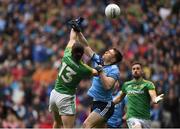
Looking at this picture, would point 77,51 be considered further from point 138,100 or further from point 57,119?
point 138,100

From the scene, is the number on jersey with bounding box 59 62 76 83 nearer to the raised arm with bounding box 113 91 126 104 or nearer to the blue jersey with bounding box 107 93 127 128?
the raised arm with bounding box 113 91 126 104

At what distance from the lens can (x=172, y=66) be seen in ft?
71.7

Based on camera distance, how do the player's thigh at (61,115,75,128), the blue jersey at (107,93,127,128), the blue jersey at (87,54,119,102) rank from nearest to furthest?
the player's thigh at (61,115,75,128) → the blue jersey at (87,54,119,102) → the blue jersey at (107,93,127,128)

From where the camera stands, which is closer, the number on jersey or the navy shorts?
the number on jersey

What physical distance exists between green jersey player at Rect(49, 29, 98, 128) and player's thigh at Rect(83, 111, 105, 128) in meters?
0.40

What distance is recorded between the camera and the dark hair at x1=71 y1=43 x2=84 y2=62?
541 inches

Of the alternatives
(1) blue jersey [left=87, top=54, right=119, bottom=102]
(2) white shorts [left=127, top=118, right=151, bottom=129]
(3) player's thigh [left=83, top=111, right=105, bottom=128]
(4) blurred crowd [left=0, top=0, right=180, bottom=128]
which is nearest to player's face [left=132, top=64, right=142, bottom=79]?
(1) blue jersey [left=87, top=54, right=119, bottom=102]

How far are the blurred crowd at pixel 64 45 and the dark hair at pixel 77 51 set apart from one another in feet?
20.7

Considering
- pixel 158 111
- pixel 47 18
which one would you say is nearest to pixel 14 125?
pixel 158 111

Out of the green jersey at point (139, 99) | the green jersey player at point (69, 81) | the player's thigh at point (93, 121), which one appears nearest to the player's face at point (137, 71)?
the green jersey at point (139, 99)

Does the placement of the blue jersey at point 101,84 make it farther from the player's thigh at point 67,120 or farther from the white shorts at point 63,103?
the player's thigh at point 67,120

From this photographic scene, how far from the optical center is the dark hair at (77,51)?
13.7 m

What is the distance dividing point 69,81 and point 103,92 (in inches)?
37.6

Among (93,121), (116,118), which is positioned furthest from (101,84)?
(116,118)
